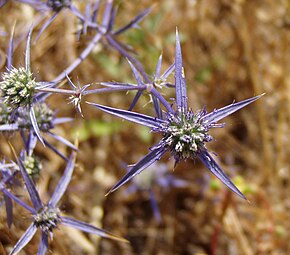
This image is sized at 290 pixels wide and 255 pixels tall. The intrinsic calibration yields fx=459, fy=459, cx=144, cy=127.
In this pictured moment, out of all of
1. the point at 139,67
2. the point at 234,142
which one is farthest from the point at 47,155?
the point at 139,67

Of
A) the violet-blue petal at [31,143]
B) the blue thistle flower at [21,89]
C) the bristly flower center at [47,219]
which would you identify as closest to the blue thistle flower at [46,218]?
the bristly flower center at [47,219]

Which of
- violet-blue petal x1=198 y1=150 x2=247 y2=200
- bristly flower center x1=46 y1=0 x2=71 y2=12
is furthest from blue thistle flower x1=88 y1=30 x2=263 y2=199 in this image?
bristly flower center x1=46 y1=0 x2=71 y2=12

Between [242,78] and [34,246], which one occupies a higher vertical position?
[242,78]

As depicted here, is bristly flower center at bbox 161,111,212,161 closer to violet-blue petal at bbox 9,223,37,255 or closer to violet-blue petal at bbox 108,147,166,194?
violet-blue petal at bbox 108,147,166,194

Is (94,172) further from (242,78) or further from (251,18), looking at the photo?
(251,18)

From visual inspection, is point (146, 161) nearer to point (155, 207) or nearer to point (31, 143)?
point (31, 143)
